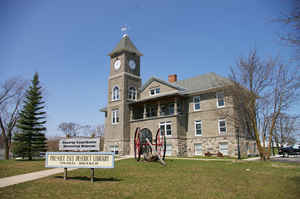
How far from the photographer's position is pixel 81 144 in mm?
11328

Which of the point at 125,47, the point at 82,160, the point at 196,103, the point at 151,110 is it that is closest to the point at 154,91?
the point at 151,110

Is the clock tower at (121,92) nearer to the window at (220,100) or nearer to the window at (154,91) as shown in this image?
the window at (154,91)

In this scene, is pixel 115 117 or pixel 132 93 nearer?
pixel 115 117

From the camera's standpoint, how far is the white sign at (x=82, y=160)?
10.6 meters

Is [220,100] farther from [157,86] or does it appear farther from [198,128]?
[157,86]

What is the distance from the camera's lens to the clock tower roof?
1352 inches

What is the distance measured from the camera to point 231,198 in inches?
309

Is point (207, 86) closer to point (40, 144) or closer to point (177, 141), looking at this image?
point (177, 141)

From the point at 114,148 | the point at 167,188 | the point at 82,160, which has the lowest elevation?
the point at 167,188

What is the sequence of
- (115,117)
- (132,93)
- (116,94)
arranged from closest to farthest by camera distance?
(115,117) < (116,94) < (132,93)

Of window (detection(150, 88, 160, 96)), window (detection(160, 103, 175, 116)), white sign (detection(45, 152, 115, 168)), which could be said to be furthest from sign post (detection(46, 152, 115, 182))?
window (detection(150, 88, 160, 96))

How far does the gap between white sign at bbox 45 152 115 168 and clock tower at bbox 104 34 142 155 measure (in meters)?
20.6

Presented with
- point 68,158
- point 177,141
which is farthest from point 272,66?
point 68,158

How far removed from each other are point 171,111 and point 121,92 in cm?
792
